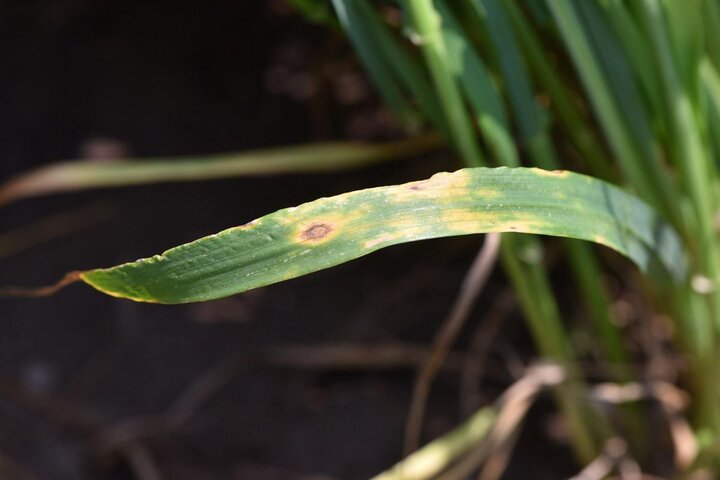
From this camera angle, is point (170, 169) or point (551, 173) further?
point (170, 169)

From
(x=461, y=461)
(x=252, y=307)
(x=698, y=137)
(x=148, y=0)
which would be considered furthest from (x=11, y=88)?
(x=698, y=137)

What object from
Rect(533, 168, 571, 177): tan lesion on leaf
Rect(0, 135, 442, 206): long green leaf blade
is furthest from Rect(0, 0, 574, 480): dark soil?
Rect(533, 168, 571, 177): tan lesion on leaf

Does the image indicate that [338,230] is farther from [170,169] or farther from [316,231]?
[170,169]

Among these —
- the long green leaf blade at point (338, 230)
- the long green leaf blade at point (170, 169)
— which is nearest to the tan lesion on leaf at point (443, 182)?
the long green leaf blade at point (338, 230)

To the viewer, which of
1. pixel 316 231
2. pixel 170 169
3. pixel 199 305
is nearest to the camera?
pixel 316 231

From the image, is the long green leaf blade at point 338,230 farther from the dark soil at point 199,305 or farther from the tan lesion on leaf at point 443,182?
the dark soil at point 199,305

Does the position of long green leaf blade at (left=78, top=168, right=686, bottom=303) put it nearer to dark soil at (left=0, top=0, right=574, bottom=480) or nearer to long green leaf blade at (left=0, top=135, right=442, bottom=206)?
long green leaf blade at (left=0, top=135, right=442, bottom=206)

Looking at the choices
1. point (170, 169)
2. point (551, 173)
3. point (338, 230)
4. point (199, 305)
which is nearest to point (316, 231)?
point (338, 230)
